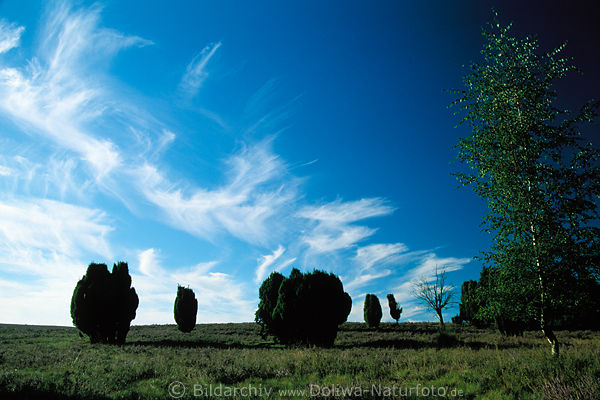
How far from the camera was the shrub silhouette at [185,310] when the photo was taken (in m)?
40.9

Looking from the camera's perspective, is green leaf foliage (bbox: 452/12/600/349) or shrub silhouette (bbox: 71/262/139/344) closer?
green leaf foliage (bbox: 452/12/600/349)

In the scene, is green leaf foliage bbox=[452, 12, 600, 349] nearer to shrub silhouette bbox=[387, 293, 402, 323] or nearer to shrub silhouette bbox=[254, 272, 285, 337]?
shrub silhouette bbox=[254, 272, 285, 337]

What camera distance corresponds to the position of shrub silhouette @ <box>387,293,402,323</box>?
53787 millimetres

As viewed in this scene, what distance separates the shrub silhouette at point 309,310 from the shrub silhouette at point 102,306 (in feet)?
44.9

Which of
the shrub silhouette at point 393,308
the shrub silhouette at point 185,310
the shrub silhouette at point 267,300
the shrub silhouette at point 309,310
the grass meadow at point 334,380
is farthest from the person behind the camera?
the shrub silhouette at point 393,308

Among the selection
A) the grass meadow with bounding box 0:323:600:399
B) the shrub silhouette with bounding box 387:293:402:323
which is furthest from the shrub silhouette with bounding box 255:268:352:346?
the shrub silhouette with bounding box 387:293:402:323

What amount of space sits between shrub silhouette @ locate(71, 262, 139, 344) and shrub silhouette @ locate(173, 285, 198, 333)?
11.5 metres

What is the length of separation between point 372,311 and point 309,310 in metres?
25.8

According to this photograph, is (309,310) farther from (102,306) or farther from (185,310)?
(185,310)

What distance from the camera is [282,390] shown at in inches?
339

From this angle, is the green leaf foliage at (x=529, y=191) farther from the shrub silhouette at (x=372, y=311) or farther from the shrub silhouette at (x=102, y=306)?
the shrub silhouette at (x=372, y=311)

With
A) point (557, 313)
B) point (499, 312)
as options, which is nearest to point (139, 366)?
point (499, 312)

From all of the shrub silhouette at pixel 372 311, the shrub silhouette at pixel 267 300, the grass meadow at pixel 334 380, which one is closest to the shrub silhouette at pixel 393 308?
the shrub silhouette at pixel 372 311

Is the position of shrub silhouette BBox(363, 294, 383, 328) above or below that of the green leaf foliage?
below
